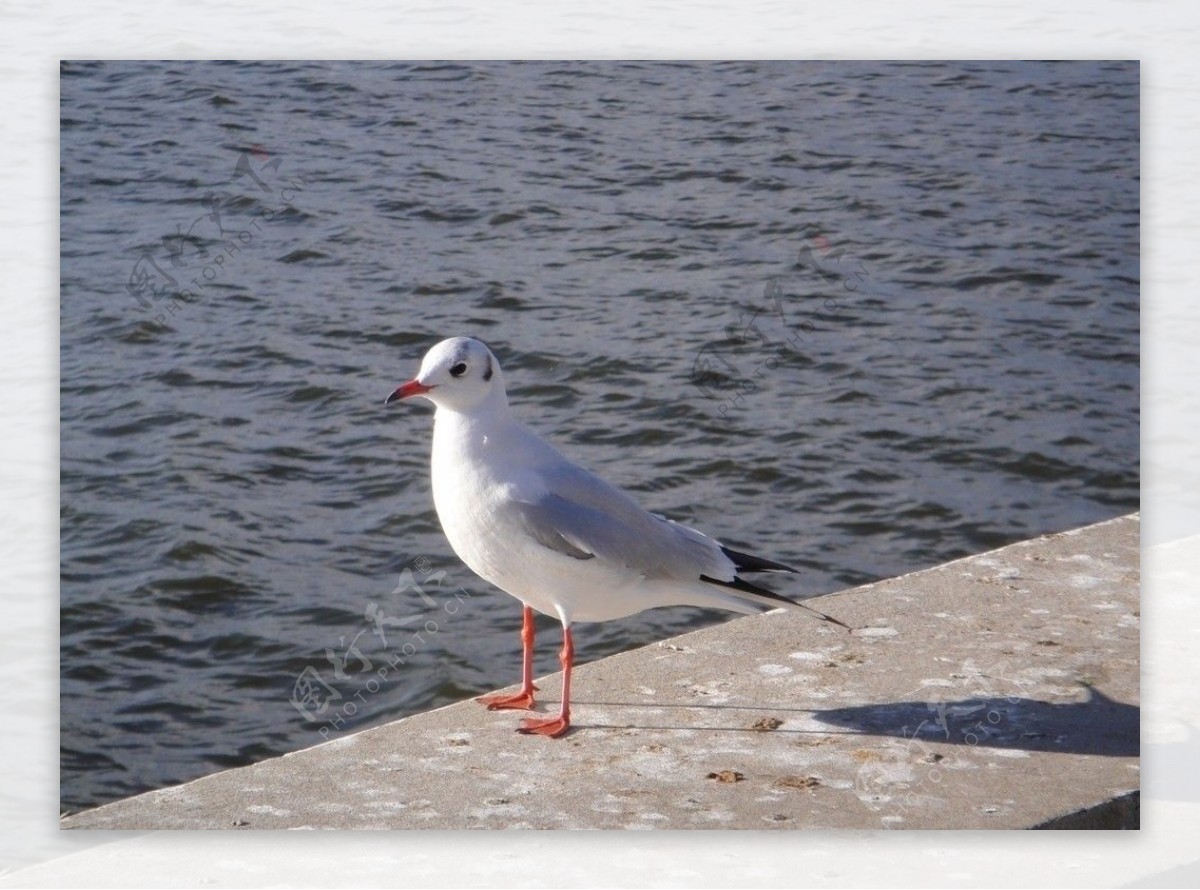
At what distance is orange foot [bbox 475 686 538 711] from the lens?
12.2 ft

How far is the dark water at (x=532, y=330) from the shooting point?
4.14 meters

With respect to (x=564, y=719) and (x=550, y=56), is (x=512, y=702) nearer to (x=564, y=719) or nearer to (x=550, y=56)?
(x=564, y=719)

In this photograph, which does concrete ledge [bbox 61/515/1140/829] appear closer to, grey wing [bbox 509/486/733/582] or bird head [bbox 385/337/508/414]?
grey wing [bbox 509/486/733/582]

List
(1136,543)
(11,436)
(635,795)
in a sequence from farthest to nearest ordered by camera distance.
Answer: (1136,543)
(11,436)
(635,795)

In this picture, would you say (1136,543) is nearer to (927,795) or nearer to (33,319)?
(927,795)

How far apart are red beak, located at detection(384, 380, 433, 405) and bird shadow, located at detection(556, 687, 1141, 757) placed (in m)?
0.79

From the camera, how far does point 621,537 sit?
11.6 ft

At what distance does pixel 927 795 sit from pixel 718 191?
1767 mm

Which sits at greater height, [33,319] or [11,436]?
[33,319]

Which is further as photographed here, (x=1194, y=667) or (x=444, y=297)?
(x=444, y=297)

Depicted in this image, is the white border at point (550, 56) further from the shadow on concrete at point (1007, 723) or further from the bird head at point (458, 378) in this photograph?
the bird head at point (458, 378)

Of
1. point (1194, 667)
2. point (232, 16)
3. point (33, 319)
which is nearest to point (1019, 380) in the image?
point (1194, 667)

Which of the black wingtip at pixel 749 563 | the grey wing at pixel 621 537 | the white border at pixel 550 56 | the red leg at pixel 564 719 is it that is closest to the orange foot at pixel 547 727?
the red leg at pixel 564 719

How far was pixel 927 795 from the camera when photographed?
3.42 meters
